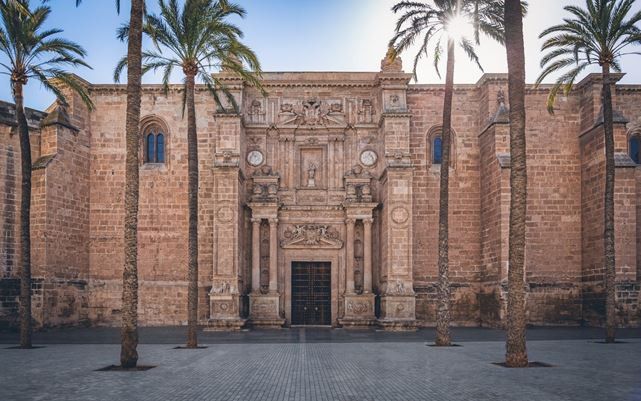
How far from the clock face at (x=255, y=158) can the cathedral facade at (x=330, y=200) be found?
0.31 ft

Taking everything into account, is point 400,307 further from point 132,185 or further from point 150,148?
point 132,185

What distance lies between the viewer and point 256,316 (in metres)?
25.4

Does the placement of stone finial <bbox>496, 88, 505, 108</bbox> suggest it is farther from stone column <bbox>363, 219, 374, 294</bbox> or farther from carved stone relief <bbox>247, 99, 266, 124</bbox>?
carved stone relief <bbox>247, 99, 266, 124</bbox>

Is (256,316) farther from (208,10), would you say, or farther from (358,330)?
(208,10)

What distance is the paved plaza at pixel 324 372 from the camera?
9188 millimetres

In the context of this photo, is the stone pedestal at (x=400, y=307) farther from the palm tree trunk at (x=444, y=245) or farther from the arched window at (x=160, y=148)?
the arched window at (x=160, y=148)

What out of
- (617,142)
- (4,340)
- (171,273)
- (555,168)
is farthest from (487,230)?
(4,340)

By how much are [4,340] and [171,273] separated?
8.03 metres

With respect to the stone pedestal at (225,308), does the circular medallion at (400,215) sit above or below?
above

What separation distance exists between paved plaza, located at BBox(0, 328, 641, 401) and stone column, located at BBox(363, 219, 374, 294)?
23.6 ft

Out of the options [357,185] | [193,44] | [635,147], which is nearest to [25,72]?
[193,44]

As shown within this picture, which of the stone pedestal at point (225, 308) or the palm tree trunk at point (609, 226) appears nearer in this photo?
the palm tree trunk at point (609, 226)

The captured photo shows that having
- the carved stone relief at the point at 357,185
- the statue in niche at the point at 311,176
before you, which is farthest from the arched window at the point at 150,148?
the carved stone relief at the point at 357,185

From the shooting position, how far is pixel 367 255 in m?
26.1
